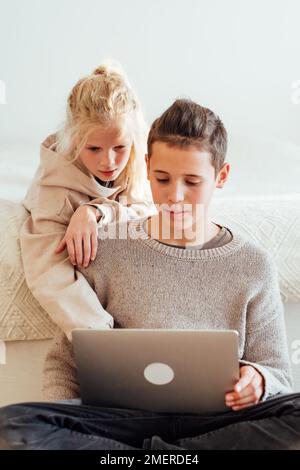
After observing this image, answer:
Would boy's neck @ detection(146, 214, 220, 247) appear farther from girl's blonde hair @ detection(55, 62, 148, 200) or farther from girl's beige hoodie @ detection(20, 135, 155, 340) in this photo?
girl's blonde hair @ detection(55, 62, 148, 200)

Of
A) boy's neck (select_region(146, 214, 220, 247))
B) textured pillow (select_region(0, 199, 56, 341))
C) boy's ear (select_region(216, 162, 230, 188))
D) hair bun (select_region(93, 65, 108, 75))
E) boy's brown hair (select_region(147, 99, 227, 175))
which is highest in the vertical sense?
hair bun (select_region(93, 65, 108, 75))

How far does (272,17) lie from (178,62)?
0.39 m

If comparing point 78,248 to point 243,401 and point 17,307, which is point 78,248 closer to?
point 17,307

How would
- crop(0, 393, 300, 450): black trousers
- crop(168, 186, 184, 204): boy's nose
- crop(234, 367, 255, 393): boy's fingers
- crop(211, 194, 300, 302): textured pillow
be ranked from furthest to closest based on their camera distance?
crop(211, 194, 300, 302): textured pillow < crop(168, 186, 184, 204): boy's nose < crop(234, 367, 255, 393): boy's fingers < crop(0, 393, 300, 450): black trousers

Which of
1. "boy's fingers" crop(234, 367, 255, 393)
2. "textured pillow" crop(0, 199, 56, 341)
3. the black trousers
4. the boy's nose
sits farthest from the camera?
"textured pillow" crop(0, 199, 56, 341)

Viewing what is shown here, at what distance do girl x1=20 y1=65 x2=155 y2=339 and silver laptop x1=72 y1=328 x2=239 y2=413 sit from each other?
135 mm

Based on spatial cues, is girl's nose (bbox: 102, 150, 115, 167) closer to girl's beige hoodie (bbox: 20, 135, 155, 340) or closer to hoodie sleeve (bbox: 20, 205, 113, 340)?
girl's beige hoodie (bbox: 20, 135, 155, 340)

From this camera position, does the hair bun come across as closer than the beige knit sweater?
No

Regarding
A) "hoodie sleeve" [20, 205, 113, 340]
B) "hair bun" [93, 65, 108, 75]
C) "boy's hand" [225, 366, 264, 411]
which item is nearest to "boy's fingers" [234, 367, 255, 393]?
"boy's hand" [225, 366, 264, 411]

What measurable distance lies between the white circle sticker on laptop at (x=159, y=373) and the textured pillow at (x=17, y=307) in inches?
12.9

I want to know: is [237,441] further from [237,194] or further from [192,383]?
[237,194]

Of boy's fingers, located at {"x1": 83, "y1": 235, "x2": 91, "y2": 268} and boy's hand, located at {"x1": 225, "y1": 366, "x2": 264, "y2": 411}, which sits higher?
boy's fingers, located at {"x1": 83, "y1": 235, "x2": 91, "y2": 268}

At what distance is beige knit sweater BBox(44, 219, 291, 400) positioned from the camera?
4.42 feet

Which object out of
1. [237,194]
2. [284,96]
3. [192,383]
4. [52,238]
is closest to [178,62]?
[284,96]
